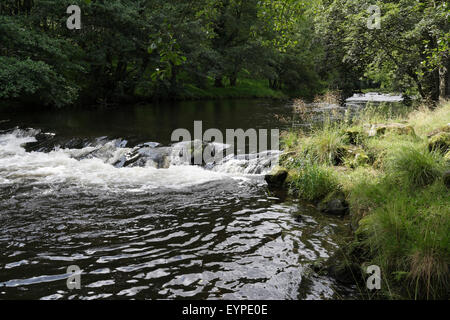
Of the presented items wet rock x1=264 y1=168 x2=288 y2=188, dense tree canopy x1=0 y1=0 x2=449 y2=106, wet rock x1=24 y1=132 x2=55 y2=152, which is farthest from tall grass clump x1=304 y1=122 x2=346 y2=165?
wet rock x1=24 y1=132 x2=55 y2=152

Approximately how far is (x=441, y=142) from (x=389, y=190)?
1.98 m

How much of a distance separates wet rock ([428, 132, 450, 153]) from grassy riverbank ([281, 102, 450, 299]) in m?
0.02

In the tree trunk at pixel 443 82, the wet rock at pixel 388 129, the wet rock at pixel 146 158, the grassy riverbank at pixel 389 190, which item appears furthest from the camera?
the tree trunk at pixel 443 82

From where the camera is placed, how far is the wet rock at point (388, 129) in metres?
8.48

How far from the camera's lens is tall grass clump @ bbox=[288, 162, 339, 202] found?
7.56 meters

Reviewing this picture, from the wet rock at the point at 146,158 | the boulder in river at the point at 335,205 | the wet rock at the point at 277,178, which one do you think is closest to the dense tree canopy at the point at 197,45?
the wet rock at the point at 277,178

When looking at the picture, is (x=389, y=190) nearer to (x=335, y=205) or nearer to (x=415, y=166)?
(x=415, y=166)

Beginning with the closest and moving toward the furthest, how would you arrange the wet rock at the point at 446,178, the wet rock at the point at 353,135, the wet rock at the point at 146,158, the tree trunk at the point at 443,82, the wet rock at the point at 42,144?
the wet rock at the point at 446,178 < the wet rock at the point at 353,135 < the wet rock at the point at 146,158 < the wet rock at the point at 42,144 < the tree trunk at the point at 443,82

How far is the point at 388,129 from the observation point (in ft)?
28.5

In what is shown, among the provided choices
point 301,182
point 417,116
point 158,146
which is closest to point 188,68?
point 158,146

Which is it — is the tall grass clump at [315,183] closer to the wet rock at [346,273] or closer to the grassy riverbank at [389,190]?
the grassy riverbank at [389,190]

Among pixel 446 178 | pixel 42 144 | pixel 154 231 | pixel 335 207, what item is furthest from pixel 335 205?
pixel 42 144

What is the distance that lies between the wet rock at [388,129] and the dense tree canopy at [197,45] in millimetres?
1895

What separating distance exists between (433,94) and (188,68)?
17.6 meters
